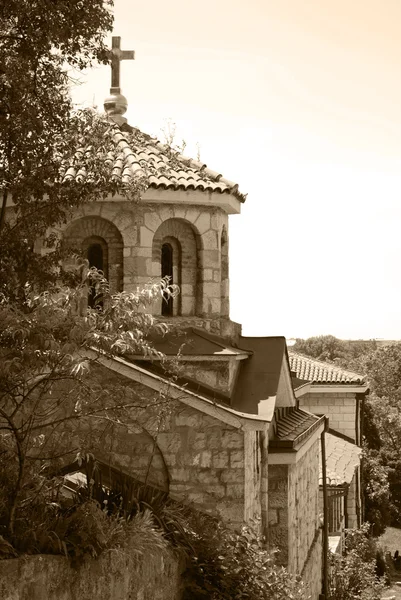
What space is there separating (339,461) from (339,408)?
241 inches

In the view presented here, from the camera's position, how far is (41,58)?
1080cm

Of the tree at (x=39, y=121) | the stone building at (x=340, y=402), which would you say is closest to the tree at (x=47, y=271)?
the tree at (x=39, y=121)

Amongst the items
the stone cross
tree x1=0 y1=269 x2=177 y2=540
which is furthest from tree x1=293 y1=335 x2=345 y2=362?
tree x1=0 y1=269 x2=177 y2=540

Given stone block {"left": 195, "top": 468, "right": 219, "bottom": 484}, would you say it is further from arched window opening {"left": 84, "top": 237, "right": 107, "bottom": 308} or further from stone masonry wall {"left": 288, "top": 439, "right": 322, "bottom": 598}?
arched window opening {"left": 84, "top": 237, "right": 107, "bottom": 308}

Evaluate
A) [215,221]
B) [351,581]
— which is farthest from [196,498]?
[351,581]

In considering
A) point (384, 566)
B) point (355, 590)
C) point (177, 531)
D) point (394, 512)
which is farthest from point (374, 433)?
point (177, 531)

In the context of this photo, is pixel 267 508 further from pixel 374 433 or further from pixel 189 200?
pixel 374 433

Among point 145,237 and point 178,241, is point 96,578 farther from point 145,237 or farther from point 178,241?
point 178,241

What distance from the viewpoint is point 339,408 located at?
3181cm

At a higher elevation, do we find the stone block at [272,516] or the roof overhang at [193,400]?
the roof overhang at [193,400]

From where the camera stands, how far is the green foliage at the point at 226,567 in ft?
34.6

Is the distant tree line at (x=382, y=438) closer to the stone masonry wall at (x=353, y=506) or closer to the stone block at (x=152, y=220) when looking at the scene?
the stone masonry wall at (x=353, y=506)

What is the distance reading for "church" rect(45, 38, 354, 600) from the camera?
1210 cm

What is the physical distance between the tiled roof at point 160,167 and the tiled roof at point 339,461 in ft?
29.9
